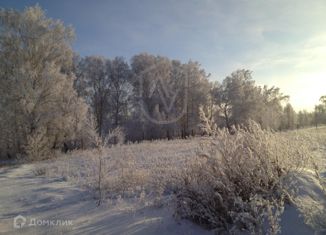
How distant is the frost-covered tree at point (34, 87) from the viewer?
16.1 metres

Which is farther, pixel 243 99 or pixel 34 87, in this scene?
pixel 243 99

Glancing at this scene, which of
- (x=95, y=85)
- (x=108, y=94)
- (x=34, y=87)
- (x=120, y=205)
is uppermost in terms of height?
(x=95, y=85)

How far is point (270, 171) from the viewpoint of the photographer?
3.40m

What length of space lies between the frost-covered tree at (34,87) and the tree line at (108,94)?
0.20 ft

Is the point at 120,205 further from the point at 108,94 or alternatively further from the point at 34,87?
the point at 108,94

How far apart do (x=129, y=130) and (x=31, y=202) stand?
101 feet

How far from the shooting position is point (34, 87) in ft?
55.5

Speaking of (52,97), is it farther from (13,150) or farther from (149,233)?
(149,233)

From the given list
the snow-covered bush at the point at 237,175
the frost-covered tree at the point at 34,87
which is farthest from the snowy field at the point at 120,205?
the frost-covered tree at the point at 34,87

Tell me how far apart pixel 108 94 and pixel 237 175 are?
115 feet

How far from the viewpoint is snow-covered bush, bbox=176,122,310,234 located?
3395 mm

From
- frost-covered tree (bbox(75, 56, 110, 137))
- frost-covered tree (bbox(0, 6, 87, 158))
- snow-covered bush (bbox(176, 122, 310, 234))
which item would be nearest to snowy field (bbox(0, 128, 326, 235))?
snow-covered bush (bbox(176, 122, 310, 234))

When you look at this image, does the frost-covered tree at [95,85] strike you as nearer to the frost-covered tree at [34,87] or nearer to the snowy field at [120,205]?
the frost-covered tree at [34,87]

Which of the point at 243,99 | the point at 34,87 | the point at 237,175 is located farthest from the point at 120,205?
the point at 243,99
